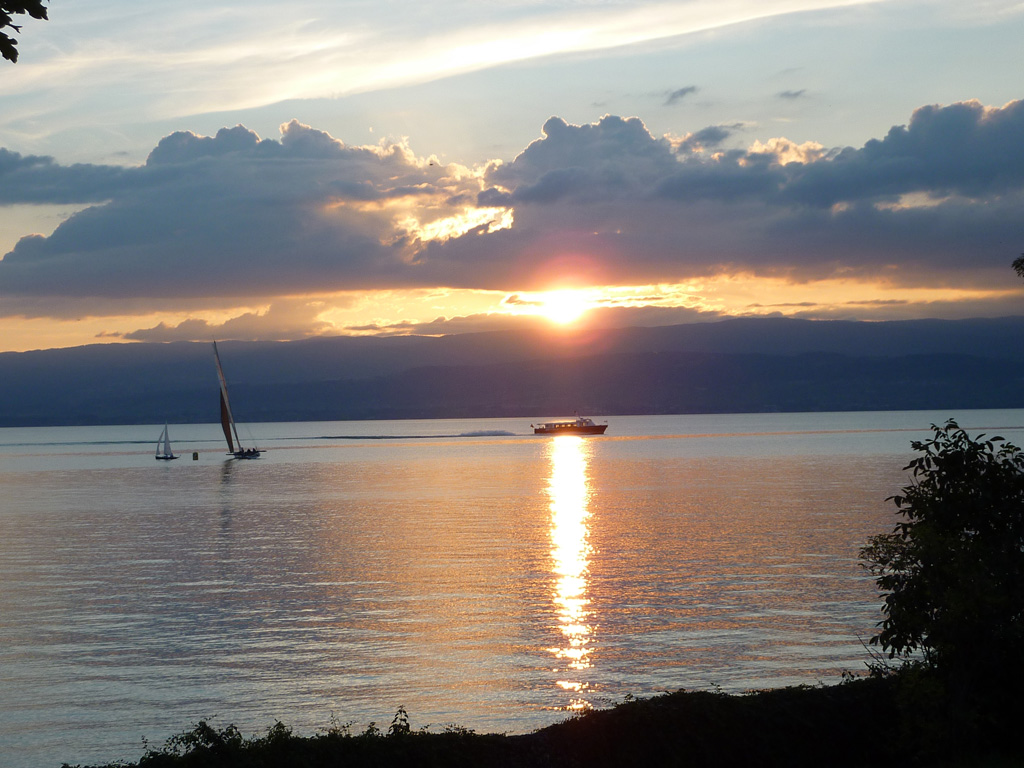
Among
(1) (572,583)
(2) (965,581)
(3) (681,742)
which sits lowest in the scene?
(1) (572,583)

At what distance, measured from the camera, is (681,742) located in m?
18.5

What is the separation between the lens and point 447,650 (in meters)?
33.2

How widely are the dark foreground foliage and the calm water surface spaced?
6867 mm

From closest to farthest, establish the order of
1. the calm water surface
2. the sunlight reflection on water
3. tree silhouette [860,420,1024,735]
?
tree silhouette [860,420,1024,735], the calm water surface, the sunlight reflection on water

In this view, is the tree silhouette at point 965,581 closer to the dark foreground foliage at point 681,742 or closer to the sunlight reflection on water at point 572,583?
the dark foreground foliage at point 681,742

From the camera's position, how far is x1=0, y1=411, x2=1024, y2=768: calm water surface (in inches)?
1073

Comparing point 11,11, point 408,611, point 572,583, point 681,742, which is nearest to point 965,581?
point 681,742

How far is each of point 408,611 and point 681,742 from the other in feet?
77.1

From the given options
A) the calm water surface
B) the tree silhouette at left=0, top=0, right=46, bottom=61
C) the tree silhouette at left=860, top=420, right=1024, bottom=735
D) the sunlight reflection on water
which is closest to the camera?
the tree silhouette at left=0, top=0, right=46, bottom=61

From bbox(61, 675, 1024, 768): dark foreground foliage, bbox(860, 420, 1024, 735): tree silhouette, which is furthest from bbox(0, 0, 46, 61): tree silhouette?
bbox(860, 420, 1024, 735): tree silhouette

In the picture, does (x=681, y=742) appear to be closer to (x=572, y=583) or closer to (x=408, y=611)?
(x=408, y=611)

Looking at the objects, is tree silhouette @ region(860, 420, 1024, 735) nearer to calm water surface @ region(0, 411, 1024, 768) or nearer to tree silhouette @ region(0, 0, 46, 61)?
calm water surface @ region(0, 411, 1024, 768)

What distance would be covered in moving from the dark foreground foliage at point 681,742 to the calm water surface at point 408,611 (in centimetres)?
687

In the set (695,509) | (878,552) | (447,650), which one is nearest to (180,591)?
(447,650)
